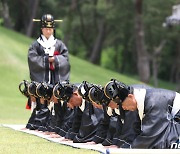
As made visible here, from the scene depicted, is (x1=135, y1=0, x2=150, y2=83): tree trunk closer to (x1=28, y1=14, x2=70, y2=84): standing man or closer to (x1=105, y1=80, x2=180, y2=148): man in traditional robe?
(x1=28, y1=14, x2=70, y2=84): standing man

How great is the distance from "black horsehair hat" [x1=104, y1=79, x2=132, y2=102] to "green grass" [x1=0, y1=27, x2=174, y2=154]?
919 mm

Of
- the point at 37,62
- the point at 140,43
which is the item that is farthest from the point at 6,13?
the point at 37,62

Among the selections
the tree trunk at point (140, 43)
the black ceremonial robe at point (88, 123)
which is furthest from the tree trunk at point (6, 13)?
the black ceremonial robe at point (88, 123)

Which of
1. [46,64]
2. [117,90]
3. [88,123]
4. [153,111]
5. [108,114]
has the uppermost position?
[117,90]

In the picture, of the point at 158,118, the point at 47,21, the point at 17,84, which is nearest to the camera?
the point at 158,118

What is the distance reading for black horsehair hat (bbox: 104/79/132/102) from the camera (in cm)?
946

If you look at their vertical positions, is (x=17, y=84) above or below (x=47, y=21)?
below

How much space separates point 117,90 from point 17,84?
18.2 metres

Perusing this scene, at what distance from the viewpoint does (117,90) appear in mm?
9484

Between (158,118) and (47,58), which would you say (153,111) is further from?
(47,58)

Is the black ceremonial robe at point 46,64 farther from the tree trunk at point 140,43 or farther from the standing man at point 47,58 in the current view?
the tree trunk at point 140,43

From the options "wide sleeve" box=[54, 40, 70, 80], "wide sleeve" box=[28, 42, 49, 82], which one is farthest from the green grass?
"wide sleeve" box=[54, 40, 70, 80]

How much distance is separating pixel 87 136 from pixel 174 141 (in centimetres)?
217

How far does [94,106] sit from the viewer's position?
10.9 meters
